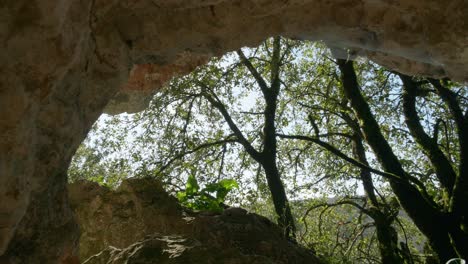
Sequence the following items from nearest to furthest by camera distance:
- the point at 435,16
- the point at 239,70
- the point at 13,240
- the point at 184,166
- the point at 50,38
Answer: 1. the point at 50,38
2. the point at 13,240
3. the point at 435,16
4. the point at 184,166
5. the point at 239,70

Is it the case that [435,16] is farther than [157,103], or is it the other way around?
[157,103]

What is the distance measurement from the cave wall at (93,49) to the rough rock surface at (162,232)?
654 mm

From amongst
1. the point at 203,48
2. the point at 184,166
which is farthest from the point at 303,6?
the point at 184,166

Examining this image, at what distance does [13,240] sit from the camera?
6.90 feet

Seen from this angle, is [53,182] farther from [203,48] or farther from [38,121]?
[203,48]

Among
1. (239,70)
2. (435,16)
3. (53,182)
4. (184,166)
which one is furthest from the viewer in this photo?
(239,70)

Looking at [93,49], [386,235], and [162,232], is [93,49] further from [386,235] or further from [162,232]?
[386,235]

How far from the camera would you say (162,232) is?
11.9 feet

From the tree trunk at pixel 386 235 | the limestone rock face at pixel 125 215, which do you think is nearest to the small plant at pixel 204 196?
the limestone rock face at pixel 125 215

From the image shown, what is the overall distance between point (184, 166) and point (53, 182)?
798cm

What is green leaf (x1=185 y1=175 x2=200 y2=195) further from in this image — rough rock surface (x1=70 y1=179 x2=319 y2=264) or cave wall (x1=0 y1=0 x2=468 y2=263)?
cave wall (x1=0 y1=0 x2=468 y2=263)

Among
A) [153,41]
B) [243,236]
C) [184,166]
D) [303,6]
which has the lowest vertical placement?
[243,236]

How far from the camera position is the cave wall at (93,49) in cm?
174

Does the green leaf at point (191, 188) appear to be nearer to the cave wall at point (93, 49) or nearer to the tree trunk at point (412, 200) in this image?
the cave wall at point (93, 49)
